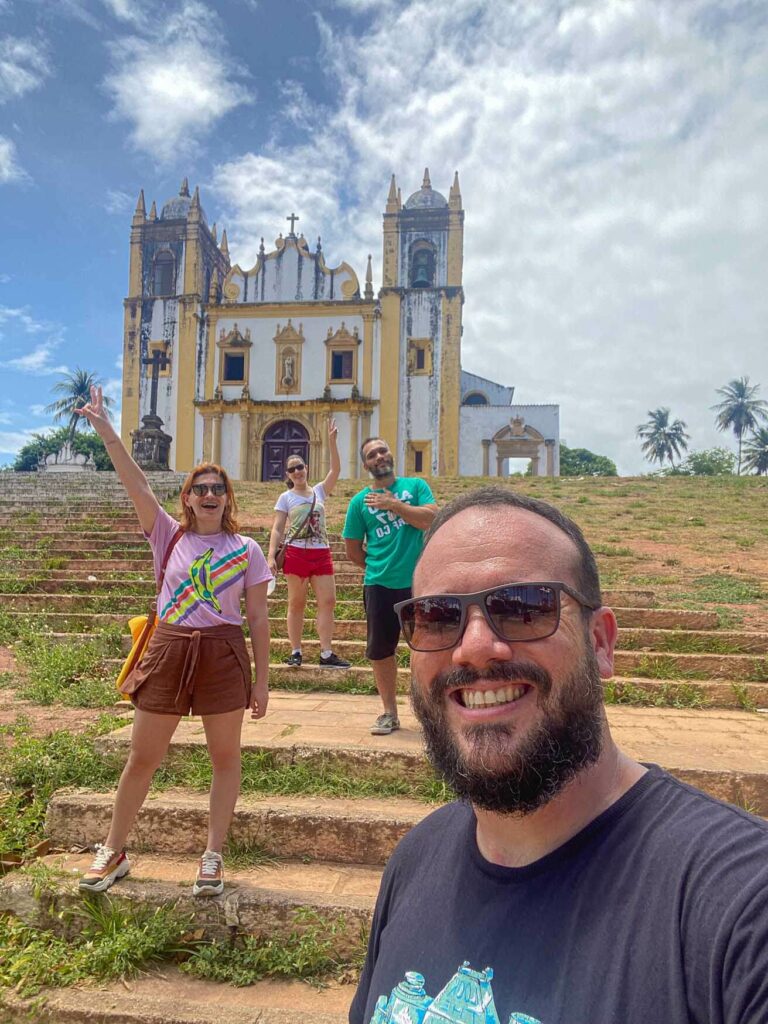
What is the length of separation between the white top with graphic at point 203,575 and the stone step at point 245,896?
3.26ft

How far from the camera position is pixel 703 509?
14.1 metres

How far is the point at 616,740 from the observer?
12.2 feet

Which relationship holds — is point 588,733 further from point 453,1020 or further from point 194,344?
point 194,344

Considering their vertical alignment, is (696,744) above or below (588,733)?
below

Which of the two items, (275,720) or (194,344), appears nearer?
(275,720)

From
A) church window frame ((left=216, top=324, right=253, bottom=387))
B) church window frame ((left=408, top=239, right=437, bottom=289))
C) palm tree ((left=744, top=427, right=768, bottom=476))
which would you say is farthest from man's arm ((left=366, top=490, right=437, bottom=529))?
palm tree ((left=744, top=427, right=768, bottom=476))

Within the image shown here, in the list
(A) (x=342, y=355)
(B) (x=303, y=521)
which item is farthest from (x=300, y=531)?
(A) (x=342, y=355)

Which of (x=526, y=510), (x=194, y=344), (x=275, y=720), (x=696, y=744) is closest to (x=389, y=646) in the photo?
(x=275, y=720)

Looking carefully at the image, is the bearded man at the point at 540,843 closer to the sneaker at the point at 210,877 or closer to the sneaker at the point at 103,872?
the sneaker at the point at 210,877

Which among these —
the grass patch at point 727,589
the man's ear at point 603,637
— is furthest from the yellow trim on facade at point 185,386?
the man's ear at point 603,637

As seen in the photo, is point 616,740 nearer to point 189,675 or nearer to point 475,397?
point 189,675

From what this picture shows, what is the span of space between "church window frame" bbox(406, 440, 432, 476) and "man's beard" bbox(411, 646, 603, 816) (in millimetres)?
26292

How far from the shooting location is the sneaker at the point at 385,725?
3.82 m

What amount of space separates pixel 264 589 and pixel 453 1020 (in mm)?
2058
